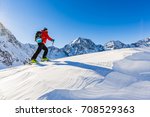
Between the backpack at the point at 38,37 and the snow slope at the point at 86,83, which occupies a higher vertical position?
the backpack at the point at 38,37

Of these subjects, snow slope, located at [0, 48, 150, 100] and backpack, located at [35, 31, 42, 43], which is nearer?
snow slope, located at [0, 48, 150, 100]

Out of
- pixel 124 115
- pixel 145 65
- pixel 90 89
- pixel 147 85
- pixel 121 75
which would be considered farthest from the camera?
pixel 145 65

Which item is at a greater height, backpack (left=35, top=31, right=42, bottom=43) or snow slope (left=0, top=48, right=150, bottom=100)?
backpack (left=35, top=31, right=42, bottom=43)

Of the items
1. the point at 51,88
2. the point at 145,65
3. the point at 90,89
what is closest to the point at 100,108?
the point at 90,89

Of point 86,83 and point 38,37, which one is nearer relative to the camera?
point 86,83

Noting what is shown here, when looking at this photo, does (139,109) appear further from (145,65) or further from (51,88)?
(145,65)

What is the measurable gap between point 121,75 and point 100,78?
91 centimetres

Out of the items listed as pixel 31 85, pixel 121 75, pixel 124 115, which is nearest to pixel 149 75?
pixel 121 75

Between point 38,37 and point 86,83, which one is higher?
point 38,37

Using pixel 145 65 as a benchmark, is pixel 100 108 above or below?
below

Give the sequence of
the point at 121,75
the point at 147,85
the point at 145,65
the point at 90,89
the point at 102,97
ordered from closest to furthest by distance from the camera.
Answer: the point at 102,97 < the point at 90,89 < the point at 147,85 < the point at 121,75 < the point at 145,65

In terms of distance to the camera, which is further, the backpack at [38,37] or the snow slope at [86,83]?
the backpack at [38,37]

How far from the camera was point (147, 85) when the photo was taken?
8547 millimetres

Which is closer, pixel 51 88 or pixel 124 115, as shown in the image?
pixel 124 115
